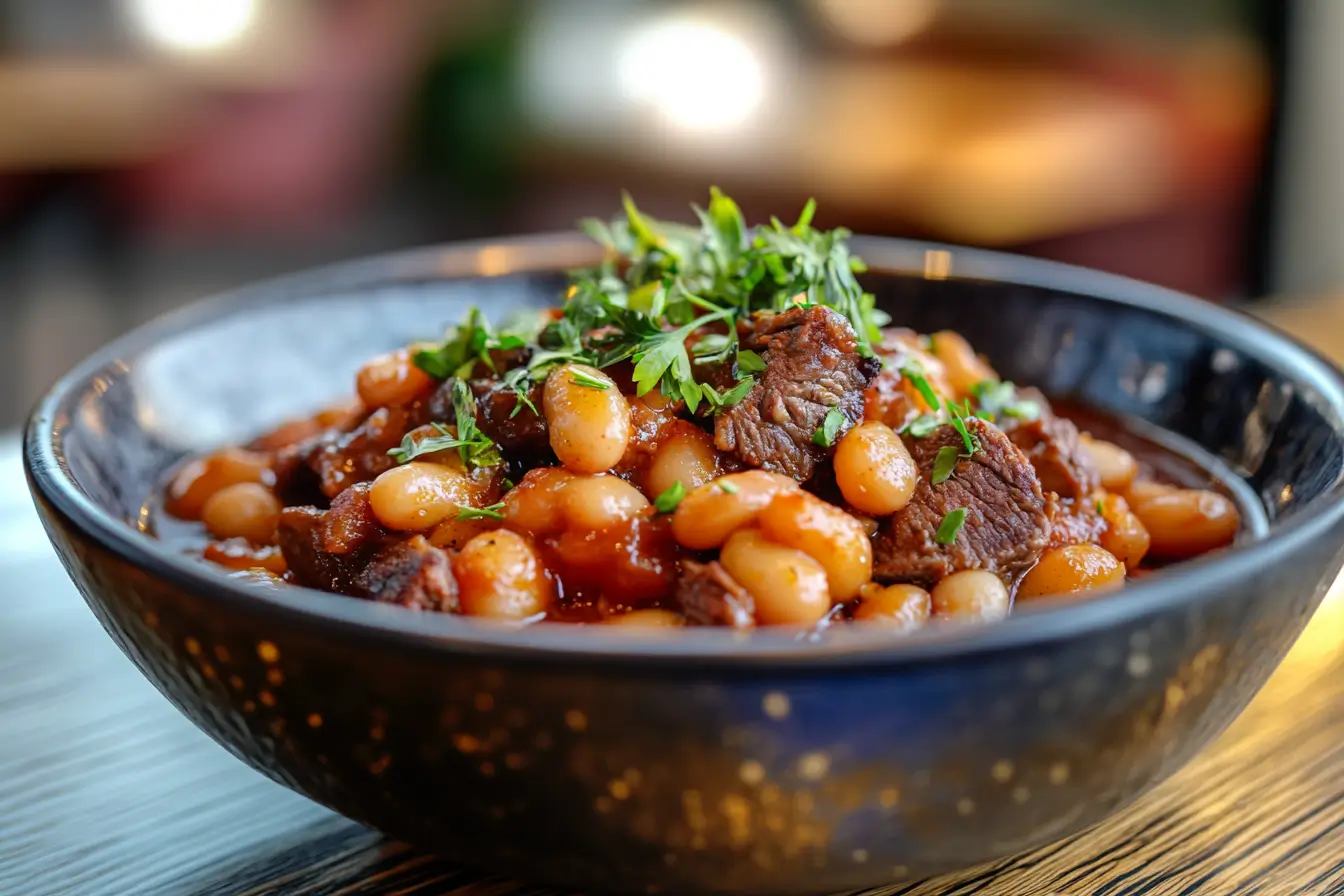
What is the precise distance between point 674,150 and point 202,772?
609 centimetres

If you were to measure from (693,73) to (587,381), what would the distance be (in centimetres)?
628

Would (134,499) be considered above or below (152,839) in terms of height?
above

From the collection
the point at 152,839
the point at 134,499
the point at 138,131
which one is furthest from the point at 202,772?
the point at 138,131

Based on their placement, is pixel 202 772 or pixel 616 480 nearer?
pixel 616 480

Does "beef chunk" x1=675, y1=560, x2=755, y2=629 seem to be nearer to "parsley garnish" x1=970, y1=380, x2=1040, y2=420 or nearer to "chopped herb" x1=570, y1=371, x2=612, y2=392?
"chopped herb" x1=570, y1=371, x2=612, y2=392

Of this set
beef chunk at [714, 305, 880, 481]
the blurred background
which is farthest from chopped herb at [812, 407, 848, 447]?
the blurred background

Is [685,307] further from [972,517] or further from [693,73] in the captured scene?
[693,73]

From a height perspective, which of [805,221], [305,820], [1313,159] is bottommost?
[1313,159]

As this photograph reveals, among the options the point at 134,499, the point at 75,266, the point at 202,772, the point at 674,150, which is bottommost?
the point at 75,266

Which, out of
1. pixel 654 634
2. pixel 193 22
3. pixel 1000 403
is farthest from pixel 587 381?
pixel 193 22

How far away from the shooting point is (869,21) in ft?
24.7

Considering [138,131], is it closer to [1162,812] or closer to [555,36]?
[555,36]

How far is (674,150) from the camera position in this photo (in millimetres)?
7547

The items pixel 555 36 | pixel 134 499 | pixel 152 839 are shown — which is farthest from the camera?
pixel 555 36
